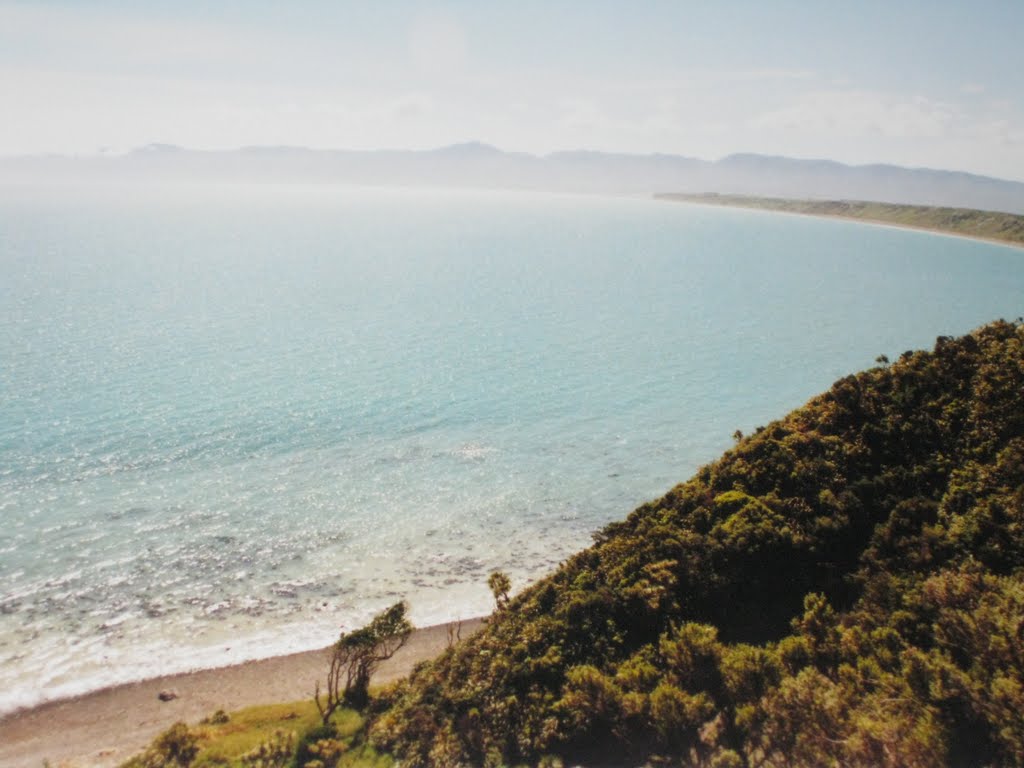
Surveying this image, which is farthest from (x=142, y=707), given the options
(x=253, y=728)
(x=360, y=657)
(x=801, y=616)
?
(x=801, y=616)

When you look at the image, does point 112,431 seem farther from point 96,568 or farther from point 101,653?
point 101,653

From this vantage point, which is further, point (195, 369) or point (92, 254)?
point (92, 254)

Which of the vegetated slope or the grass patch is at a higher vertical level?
the vegetated slope

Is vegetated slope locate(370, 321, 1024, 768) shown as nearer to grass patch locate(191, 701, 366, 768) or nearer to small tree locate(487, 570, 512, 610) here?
small tree locate(487, 570, 512, 610)

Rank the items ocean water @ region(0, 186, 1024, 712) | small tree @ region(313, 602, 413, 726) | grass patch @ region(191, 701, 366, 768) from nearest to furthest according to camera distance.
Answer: grass patch @ region(191, 701, 366, 768), small tree @ region(313, 602, 413, 726), ocean water @ region(0, 186, 1024, 712)

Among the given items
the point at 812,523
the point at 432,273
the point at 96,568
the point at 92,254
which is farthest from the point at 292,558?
the point at 92,254

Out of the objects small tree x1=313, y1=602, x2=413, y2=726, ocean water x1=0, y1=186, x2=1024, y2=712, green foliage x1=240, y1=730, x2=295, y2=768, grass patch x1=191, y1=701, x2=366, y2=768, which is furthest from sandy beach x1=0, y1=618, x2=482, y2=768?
green foliage x1=240, y1=730, x2=295, y2=768
